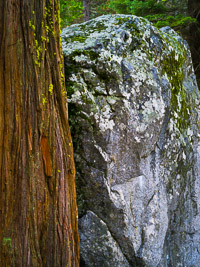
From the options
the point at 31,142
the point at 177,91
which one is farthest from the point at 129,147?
the point at 31,142

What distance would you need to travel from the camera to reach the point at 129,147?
362cm

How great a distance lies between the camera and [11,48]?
2361mm

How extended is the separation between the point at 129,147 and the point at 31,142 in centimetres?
156

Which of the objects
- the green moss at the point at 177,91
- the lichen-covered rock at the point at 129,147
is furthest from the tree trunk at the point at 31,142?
the green moss at the point at 177,91

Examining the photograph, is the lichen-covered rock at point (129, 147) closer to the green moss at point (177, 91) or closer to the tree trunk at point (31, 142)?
the green moss at point (177, 91)

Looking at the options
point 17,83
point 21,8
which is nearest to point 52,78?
point 17,83

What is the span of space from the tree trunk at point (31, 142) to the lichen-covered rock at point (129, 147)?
2.32 ft

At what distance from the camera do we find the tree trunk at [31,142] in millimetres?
2373

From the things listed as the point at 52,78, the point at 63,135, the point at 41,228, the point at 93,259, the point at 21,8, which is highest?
the point at 21,8

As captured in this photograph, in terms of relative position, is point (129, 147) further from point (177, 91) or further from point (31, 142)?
point (31, 142)

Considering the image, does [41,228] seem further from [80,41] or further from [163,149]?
[80,41]

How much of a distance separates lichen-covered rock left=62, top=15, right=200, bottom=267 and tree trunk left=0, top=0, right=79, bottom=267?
707mm

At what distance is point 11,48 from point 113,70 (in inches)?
62.2

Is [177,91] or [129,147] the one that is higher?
[177,91]
